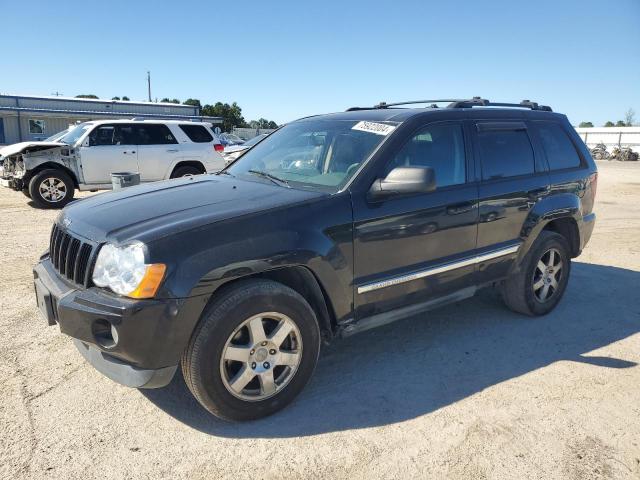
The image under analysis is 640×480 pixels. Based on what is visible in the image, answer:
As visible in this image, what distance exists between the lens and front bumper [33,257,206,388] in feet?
8.07

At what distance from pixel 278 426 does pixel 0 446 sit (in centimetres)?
148

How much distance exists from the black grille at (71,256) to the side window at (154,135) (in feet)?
27.1

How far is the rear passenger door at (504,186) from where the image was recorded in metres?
3.90

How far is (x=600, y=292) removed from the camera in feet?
17.5

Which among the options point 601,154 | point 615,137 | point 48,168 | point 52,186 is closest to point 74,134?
point 48,168

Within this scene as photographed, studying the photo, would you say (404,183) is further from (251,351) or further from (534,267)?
(534,267)

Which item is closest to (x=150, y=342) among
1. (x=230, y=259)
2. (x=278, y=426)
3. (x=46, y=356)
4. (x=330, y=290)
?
(x=230, y=259)

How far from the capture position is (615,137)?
199 feet

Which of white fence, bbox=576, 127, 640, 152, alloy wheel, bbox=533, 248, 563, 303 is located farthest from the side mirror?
white fence, bbox=576, 127, 640, 152

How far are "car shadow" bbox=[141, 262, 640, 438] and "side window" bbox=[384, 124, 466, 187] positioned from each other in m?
1.33

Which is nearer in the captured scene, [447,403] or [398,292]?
[447,403]

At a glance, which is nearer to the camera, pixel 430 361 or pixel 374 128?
pixel 374 128

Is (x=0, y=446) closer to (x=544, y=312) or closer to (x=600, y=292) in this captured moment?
(x=544, y=312)

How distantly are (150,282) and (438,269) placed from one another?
6.75ft
